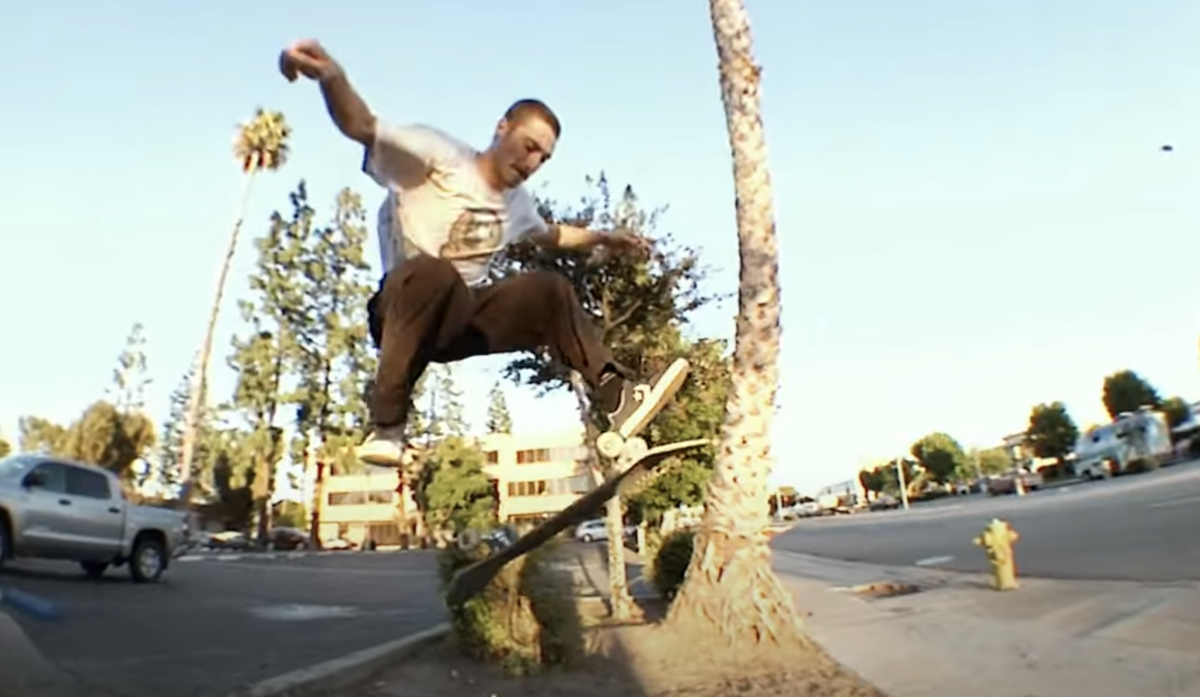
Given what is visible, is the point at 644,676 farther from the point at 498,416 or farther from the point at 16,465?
the point at 498,416

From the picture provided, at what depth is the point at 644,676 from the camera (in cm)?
852

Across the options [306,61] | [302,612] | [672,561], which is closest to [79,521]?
[302,612]

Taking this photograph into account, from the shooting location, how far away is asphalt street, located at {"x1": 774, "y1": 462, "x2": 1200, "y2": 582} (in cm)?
1177

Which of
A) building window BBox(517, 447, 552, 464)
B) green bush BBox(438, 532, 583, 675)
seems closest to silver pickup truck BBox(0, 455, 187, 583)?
green bush BBox(438, 532, 583, 675)

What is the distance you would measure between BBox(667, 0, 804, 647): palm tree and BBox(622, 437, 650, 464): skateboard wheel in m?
5.93

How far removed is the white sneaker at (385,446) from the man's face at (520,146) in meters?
0.91

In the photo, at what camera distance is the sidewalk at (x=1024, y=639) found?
6836 mm

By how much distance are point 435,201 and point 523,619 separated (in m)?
6.23

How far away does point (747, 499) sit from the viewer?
372 inches

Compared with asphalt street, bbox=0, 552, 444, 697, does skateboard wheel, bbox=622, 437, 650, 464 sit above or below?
above

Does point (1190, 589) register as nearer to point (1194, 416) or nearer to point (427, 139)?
point (427, 139)

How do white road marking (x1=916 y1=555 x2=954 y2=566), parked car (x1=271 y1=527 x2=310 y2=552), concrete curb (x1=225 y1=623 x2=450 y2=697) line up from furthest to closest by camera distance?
parked car (x1=271 y1=527 x2=310 y2=552) < white road marking (x1=916 y1=555 x2=954 y2=566) < concrete curb (x1=225 y1=623 x2=450 y2=697)

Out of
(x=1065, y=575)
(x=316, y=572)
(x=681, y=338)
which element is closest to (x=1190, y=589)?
(x=1065, y=575)

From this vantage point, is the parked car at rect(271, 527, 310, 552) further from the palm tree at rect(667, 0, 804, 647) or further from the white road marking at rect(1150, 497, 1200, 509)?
the palm tree at rect(667, 0, 804, 647)
